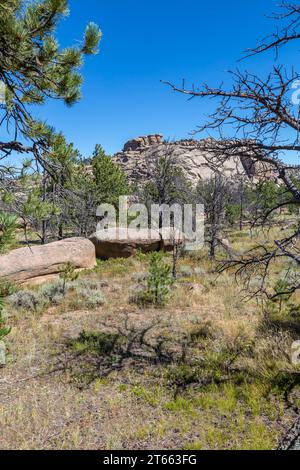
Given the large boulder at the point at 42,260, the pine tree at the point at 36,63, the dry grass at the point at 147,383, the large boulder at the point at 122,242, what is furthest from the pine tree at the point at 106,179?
the pine tree at the point at 36,63

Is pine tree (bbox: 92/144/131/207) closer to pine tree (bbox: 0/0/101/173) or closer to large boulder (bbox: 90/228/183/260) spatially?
large boulder (bbox: 90/228/183/260)

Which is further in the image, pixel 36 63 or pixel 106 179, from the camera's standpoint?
pixel 106 179

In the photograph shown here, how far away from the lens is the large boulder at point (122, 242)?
1667cm

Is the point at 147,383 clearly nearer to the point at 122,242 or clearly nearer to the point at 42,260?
the point at 42,260

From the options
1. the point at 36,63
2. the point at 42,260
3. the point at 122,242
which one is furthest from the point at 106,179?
the point at 36,63

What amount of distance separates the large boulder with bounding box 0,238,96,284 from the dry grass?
3.80 m

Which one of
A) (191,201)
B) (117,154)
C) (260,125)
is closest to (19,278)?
(191,201)

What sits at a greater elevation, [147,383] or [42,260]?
[42,260]

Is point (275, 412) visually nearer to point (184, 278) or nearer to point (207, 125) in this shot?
point (207, 125)

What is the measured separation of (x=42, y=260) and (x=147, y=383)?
29.3 ft

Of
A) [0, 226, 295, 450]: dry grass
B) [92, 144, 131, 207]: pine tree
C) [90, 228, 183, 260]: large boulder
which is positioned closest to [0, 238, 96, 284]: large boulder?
[90, 228, 183, 260]: large boulder

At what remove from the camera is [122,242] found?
657 inches
